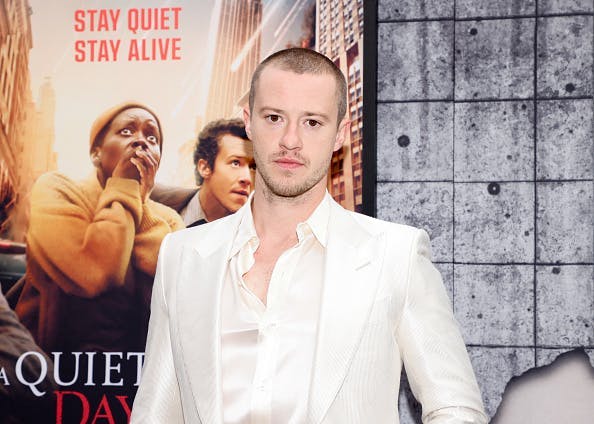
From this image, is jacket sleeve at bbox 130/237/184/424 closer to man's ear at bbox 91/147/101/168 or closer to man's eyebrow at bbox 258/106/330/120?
man's eyebrow at bbox 258/106/330/120

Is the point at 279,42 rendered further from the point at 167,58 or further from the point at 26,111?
the point at 26,111

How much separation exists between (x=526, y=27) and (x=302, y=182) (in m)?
1.82

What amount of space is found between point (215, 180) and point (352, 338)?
1.75 m

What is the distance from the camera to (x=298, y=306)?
1753 mm

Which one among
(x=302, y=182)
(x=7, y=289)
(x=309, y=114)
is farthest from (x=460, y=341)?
(x=7, y=289)

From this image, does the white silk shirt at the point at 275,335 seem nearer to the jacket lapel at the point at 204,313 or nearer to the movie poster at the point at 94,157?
the jacket lapel at the point at 204,313

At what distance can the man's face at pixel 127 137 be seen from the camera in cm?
335

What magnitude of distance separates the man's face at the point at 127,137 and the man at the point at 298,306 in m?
1.47

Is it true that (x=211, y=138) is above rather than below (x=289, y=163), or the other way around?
above

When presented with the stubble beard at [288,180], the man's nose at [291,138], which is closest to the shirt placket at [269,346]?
the stubble beard at [288,180]

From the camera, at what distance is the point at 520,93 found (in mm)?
3191

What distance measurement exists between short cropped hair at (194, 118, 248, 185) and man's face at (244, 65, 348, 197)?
150 cm

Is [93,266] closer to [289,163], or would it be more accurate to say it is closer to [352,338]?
[289,163]

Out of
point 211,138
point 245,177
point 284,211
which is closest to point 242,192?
point 245,177
